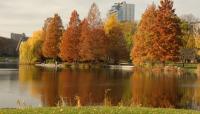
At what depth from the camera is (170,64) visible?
58906 mm

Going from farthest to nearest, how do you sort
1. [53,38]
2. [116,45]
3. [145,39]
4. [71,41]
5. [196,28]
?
[53,38] < [196,28] < [71,41] < [116,45] < [145,39]

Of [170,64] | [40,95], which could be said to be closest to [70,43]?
[170,64]

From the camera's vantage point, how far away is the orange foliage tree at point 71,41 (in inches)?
2837

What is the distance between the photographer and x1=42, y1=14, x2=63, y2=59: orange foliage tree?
77875 mm

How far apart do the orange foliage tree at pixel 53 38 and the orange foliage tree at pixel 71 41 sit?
432 centimetres

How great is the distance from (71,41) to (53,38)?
6.96 meters

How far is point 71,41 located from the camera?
72875 mm

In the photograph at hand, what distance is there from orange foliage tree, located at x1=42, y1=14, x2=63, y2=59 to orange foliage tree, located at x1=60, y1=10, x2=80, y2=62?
170 inches

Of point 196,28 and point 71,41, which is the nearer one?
point 71,41

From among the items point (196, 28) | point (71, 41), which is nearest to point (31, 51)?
point (71, 41)

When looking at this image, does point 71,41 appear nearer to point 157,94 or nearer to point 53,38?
point 53,38

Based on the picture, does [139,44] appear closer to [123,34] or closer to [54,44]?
[123,34]

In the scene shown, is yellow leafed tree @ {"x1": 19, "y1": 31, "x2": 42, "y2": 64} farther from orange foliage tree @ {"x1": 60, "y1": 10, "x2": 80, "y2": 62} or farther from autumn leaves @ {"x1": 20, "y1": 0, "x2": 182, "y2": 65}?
orange foliage tree @ {"x1": 60, "y1": 10, "x2": 80, "y2": 62}

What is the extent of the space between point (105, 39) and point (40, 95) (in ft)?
142
